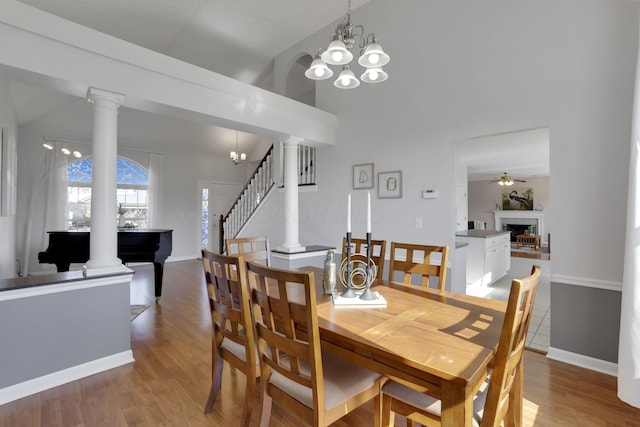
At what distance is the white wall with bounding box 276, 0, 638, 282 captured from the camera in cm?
244

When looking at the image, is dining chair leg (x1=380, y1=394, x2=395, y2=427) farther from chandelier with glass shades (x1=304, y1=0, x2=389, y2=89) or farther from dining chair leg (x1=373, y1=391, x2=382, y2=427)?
chandelier with glass shades (x1=304, y1=0, x2=389, y2=89)

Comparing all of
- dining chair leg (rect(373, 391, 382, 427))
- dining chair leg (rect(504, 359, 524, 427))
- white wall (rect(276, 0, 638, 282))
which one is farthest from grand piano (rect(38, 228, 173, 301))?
dining chair leg (rect(504, 359, 524, 427))

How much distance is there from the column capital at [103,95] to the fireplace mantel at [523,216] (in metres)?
11.4

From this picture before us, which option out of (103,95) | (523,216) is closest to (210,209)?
(103,95)

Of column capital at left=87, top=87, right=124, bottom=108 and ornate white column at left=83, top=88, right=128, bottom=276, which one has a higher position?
column capital at left=87, top=87, right=124, bottom=108

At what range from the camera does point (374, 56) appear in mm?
1953

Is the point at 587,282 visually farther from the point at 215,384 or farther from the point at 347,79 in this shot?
the point at 215,384

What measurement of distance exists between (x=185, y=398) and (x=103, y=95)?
2323mm

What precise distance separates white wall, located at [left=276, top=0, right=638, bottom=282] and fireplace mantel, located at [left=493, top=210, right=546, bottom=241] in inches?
343

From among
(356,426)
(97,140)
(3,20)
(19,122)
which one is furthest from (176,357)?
(19,122)

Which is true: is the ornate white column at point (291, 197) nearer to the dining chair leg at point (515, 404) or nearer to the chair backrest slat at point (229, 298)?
the chair backrest slat at point (229, 298)

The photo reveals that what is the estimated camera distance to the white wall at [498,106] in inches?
96.2

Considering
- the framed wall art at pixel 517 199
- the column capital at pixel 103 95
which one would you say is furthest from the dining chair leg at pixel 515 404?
the framed wall art at pixel 517 199

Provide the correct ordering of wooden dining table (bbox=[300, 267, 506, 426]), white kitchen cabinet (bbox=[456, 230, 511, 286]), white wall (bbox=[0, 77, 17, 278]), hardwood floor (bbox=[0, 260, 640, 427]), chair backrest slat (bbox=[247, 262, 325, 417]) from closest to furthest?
wooden dining table (bbox=[300, 267, 506, 426]), chair backrest slat (bbox=[247, 262, 325, 417]), hardwood floor (bbox=[0, 260, 640, 427]), white wall (bbox=[0, 77, 17, 278]), white kitchen cabinet (bbox=[456, 230, 511, 286])
